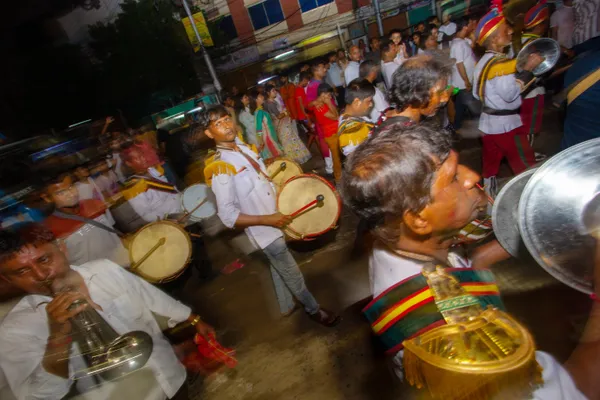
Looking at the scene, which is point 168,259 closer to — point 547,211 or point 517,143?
point 547,211

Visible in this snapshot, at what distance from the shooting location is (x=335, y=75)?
1074 cm

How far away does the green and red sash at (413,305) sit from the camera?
0.98m

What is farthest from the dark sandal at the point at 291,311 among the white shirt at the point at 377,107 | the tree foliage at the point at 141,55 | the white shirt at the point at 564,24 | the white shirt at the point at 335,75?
the tree foliage at the point at 141,55

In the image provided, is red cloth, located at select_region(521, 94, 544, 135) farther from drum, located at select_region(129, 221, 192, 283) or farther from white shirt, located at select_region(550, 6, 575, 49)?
drum, located at select_region(129, 221, 192, 283)

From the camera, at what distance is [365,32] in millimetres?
21844

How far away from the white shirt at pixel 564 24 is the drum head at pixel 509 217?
21.6 feet

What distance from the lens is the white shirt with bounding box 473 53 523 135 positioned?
3.15 m

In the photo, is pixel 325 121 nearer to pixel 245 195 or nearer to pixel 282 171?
pixel 282 171

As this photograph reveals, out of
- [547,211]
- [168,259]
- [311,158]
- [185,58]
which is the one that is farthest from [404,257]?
[185,58]

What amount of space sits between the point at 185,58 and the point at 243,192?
2205cm

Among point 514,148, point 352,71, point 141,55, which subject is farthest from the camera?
point 141,55

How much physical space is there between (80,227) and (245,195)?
194 centimetres

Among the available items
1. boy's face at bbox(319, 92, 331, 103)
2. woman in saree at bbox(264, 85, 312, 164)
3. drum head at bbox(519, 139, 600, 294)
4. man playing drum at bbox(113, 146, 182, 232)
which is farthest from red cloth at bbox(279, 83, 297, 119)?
drum head at bbox(519, 139, 600, 294)

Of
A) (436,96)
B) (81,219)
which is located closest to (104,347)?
(81,219)
